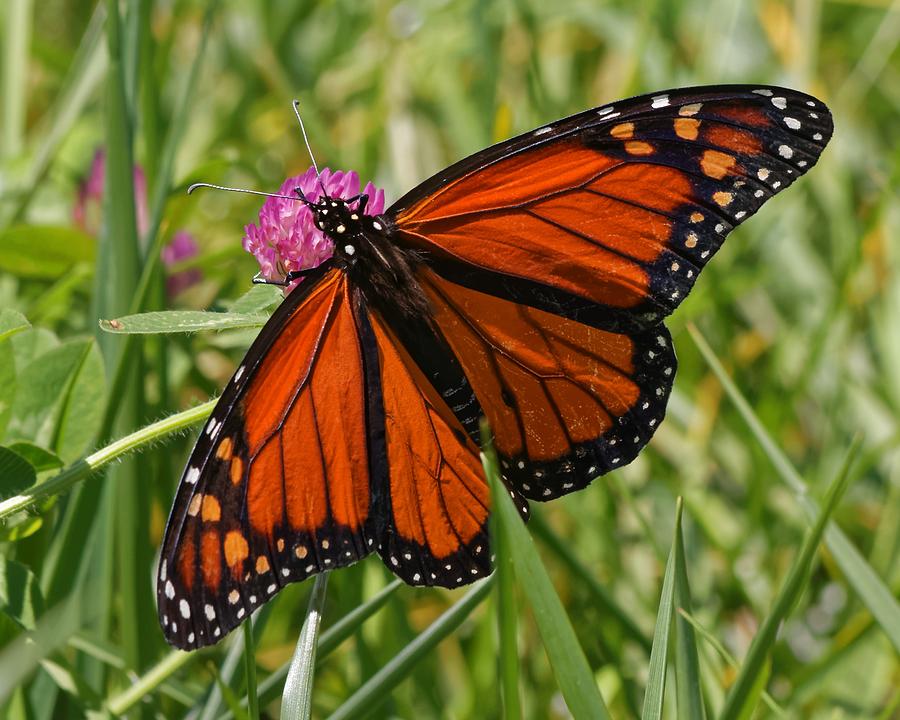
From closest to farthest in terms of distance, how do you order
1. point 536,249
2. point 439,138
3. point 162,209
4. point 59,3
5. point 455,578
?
1. point 455,578
2. point 536,249
3. point 162,209
4. point 439,138
5. point 59,3

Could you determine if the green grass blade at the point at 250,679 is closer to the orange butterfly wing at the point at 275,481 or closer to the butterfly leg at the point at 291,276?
the orange butterfly wing at the point at 275,481

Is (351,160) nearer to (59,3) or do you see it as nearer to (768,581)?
(59,3)

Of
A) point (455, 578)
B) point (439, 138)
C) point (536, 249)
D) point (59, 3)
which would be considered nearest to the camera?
point (455, 578)

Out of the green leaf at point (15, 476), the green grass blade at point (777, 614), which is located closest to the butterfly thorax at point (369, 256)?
the green leaf at point (15, 476)

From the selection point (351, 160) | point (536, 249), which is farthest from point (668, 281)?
point (351, 160)

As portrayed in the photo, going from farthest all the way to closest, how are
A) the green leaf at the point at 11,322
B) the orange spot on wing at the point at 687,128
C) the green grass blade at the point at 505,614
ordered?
the orange spot on wing at the point at 687,128 < the green leaf at the point at 11,322 < the green grass blade at the point at 505,614

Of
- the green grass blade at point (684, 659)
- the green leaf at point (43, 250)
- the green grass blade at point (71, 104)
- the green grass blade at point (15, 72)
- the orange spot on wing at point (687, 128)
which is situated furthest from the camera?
the green grass blade at point (15, 72)

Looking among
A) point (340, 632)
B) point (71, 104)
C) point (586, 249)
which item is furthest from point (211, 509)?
point (71, 104)

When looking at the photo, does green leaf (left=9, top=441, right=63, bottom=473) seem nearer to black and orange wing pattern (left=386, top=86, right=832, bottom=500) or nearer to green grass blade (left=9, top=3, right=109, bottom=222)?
black and orange wing pattern (left=386, top=86, right=832, bottom=500)
